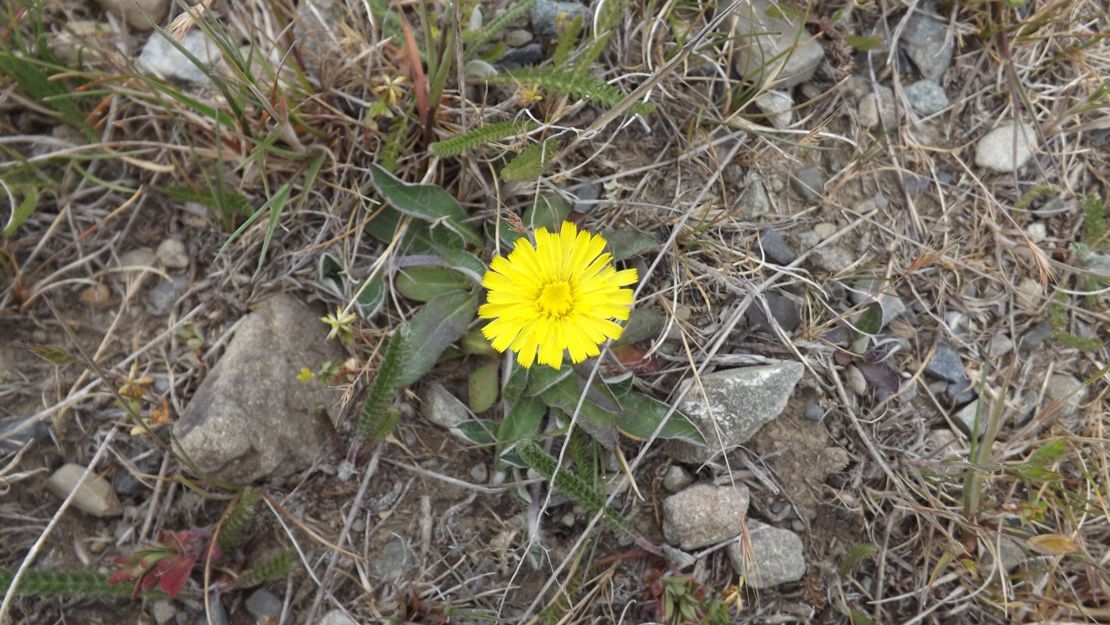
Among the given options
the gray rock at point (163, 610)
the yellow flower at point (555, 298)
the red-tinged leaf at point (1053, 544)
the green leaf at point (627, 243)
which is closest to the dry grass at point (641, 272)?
the red-tinged leaf at point (1053, 544)

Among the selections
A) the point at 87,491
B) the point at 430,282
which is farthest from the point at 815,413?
the point at 87,491

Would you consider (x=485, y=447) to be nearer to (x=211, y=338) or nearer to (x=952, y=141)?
(x=211, y=338)

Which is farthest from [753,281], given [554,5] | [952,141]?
[554,5]

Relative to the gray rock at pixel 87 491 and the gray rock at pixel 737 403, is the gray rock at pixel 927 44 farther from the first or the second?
the gray rock at pixel 87 491

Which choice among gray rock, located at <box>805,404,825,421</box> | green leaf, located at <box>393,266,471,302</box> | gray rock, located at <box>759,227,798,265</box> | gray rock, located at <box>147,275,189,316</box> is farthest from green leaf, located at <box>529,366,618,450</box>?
gray rock, located at <box>147,275,189,316</box>

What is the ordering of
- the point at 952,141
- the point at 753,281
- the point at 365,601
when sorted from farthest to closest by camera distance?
the point at 952,141
the point at 753,281
the point at 365,601

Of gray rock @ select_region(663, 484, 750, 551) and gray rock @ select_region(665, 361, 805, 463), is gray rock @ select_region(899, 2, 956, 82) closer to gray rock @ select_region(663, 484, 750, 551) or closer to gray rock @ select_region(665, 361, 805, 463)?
gray rock @ select_region(665, 361, 805, 463)

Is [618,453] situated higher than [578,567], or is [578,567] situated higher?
[618,453]
